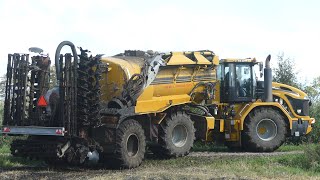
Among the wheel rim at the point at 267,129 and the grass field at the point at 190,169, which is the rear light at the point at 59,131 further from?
the wheel rim at the point at 267,129

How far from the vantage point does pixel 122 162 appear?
39.2ft

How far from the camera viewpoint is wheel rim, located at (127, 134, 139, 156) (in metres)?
12.5

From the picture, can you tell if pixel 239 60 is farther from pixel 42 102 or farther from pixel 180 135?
pixel 42 102

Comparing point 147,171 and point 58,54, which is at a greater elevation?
point 58,54

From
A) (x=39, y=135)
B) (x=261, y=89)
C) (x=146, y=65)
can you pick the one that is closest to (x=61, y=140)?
(x=39, y=135)

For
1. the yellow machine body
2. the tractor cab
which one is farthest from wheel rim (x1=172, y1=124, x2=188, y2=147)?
the tractor cab

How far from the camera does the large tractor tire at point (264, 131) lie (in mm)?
16141

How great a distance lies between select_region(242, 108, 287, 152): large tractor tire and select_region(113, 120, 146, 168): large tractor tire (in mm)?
4774

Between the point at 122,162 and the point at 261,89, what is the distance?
698 centimetres

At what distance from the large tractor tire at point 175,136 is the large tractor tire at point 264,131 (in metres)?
2.51

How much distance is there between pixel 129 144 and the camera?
12492 millimetres

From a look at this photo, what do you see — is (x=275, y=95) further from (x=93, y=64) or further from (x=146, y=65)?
(x=93, y=64)

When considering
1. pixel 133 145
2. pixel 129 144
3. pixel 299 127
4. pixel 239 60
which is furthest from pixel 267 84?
pixel 129 144

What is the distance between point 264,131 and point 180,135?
11.7ft
